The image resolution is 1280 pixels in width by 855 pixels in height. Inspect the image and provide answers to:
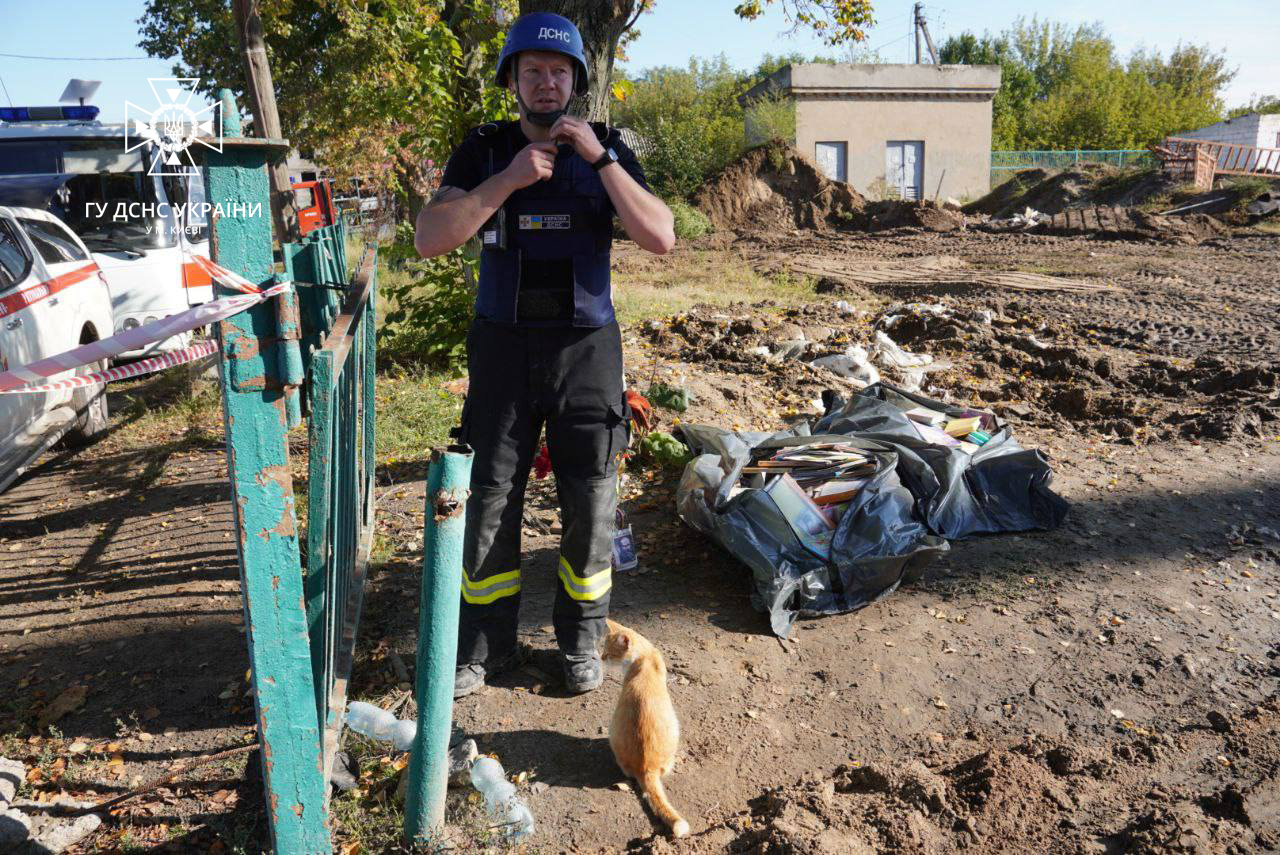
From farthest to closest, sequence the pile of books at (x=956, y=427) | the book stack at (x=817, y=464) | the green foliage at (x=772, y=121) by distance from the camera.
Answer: the green foliage at (x=772, y=121) < the pile of books at (x=956, y=427) < the book stack at (x=817, y=464)

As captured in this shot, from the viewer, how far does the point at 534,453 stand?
10.0ft

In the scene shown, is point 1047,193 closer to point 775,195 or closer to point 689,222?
point 775,195

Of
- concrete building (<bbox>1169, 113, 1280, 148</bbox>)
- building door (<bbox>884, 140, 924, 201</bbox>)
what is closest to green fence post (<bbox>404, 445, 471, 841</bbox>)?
building door (<bbox>884, 140, 924, 201</bbox>)

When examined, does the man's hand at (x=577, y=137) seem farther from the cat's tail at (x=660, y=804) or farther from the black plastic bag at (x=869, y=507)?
the black plastic bag at (x=869, y=507)

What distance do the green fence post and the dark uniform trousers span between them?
79 centimetres

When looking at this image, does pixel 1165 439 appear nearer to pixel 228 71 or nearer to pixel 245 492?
pixel 245 492

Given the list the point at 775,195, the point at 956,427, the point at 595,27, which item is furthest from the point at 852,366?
the point at 775,195

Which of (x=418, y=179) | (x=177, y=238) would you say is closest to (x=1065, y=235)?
(x=418, y=179)

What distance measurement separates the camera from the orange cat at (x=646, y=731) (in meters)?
2.61

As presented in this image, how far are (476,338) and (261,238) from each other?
115 cm

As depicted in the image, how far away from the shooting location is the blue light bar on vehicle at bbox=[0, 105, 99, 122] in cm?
1070

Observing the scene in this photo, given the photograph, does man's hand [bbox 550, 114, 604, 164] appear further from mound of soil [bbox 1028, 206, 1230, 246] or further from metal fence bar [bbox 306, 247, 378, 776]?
mound of soil [bbox 1028, 206, 1230, 246]

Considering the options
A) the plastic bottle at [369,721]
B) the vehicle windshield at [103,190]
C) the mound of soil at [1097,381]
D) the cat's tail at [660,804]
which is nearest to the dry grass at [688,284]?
the mound of soil at [1097,381]

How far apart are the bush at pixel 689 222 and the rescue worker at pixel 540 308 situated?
21.1 meters
